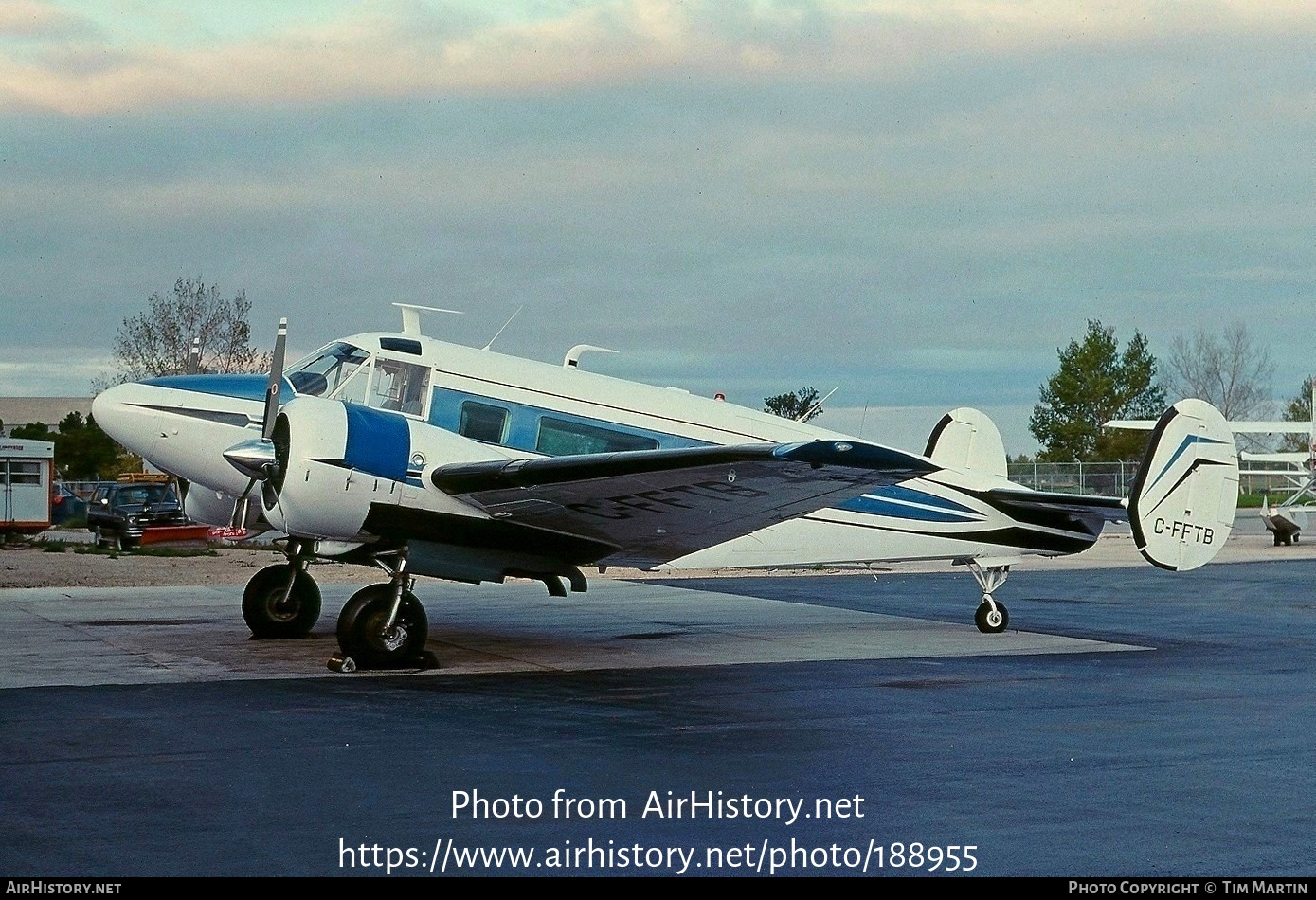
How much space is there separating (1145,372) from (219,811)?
3312 inches

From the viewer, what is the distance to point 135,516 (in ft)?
120

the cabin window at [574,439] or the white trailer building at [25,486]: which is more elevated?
the cabin window at [574,439]

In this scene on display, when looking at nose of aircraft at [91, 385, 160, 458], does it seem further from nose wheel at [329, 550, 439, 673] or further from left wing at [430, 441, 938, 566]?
left wing at [430, 441, 938, 566]

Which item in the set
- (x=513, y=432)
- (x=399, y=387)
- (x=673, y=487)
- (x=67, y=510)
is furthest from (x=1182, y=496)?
(x=67, y=510)

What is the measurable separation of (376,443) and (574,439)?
101 inches

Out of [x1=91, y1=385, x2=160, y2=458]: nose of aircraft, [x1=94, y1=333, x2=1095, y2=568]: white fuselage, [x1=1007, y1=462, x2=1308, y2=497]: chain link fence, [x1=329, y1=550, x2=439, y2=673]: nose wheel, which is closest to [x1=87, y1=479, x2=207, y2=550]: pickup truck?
[x1=94, y1=333, x2=1095, y2=568]: white fuselage

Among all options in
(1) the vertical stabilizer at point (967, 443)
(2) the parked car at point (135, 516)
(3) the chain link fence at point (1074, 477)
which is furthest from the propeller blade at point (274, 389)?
(3) the chain link fence at point (1074, 477)

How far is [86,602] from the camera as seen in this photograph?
2041 centimetres

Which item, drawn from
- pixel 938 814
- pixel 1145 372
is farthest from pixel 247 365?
pixel 1145 372

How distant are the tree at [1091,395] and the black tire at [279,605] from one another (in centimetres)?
7079

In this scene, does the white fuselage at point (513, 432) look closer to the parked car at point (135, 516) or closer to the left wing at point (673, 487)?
the left wing at point (673, 487)

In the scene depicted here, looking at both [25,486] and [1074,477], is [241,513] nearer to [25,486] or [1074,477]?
[25,486]

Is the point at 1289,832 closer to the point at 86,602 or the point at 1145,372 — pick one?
the point at 86,602

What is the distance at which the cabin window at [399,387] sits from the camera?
13992 mm
